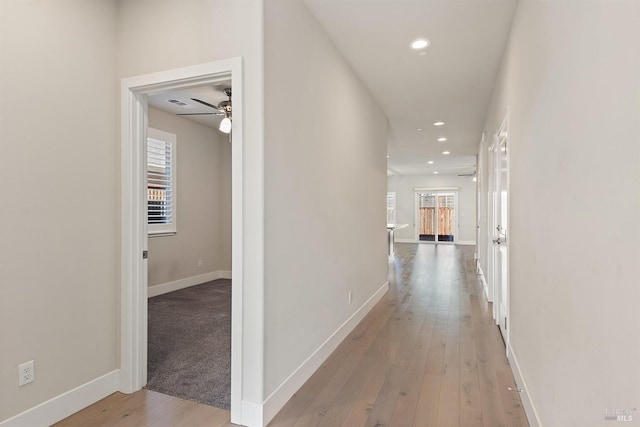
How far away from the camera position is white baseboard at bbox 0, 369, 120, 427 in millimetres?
1891

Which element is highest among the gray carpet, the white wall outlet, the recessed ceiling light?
the recessed ceiling light

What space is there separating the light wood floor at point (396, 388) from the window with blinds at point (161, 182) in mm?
3309

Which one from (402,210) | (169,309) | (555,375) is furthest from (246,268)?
(402,210)

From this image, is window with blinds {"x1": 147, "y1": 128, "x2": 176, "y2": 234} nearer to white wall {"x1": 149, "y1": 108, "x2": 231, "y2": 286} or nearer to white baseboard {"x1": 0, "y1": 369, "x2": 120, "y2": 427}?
white wall {"x1": 149, "y1": 108, "x2": 231, "y2": 286}

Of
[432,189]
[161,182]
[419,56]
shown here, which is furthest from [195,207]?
[432,189]

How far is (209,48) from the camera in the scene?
2109 millimetres

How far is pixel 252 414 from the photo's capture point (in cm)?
200

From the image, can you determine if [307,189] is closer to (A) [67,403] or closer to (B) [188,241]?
(A) [67,403]

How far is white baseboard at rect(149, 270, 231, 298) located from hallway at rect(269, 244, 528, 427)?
3.12 metres

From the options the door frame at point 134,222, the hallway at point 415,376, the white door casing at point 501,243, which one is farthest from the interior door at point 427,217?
the door frame at point 134,222

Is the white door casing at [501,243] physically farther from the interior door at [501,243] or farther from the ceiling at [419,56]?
the ceiling at [419,56]

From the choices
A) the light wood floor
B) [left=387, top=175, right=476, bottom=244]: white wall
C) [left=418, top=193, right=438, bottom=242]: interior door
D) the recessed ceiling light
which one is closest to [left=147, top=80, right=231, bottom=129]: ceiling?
the recessed ceiling light

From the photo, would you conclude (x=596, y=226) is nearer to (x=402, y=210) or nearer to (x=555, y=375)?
(x=555, y=375)

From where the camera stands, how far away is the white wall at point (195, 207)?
5352 mm
